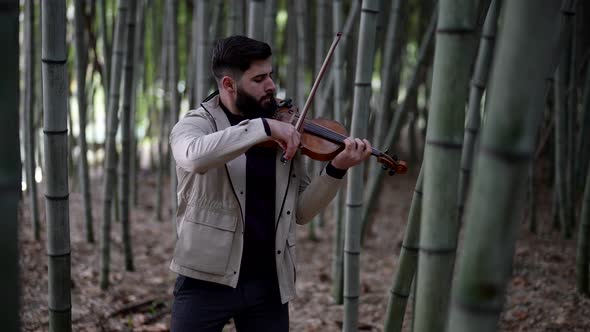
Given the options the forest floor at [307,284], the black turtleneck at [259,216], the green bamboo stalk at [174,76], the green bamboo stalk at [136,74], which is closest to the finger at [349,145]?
the black turtleneck at [259,216]

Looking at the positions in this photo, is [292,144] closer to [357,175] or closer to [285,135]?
[285,135]

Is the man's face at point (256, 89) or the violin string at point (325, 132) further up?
the man's face at point (256, 89)

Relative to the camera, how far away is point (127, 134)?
3979 mm

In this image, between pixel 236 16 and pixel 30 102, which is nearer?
pixel 236 16

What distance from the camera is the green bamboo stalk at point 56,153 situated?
1834 mm

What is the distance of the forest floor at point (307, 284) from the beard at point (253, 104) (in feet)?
3.27

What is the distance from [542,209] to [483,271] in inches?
197

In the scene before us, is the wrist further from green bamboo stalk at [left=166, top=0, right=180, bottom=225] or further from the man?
green bamboo stalk at [left=166, top=0, right=180, bottom=225]

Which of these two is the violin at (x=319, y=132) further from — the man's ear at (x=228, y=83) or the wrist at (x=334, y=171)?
the man's ear at (x=228, y=83)

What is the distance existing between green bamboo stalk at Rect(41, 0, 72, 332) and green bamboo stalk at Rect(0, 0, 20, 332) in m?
0.58

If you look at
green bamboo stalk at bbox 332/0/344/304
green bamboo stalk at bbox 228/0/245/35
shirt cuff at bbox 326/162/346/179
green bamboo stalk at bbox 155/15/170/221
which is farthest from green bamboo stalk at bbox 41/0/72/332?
green bamboo stalk at bbox 155/15/170/221

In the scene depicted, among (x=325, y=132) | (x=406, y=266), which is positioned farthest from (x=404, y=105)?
(x=325, y=132)

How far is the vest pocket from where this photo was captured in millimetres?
1712

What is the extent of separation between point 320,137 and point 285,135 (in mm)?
247
